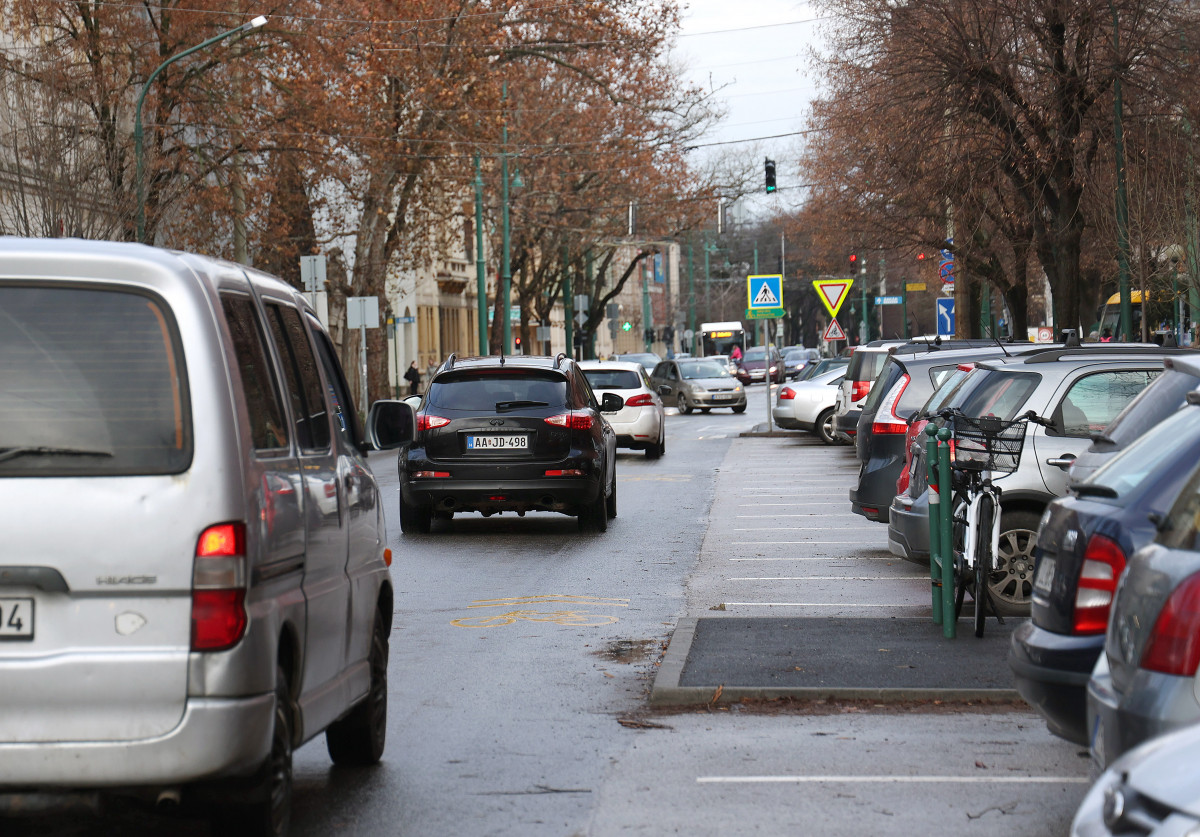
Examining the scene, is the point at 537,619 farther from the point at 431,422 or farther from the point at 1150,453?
the point at 1150,453

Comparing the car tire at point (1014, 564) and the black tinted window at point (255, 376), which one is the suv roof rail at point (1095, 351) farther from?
the black tinted window at point (255, 376)

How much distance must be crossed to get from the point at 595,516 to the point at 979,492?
278 inches

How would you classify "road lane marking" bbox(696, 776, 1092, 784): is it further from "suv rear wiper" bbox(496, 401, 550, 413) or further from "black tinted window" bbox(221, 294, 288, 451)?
"suv rear wiper" bbox(496, 401, 550, 413)

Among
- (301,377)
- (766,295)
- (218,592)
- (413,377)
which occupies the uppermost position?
(766,295)

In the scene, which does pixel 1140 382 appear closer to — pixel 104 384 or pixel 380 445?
→ pixel 380 445

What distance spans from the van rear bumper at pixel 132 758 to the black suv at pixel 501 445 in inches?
443

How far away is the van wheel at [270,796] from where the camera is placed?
491 cm

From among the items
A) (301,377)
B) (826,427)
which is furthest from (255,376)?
(826,427)

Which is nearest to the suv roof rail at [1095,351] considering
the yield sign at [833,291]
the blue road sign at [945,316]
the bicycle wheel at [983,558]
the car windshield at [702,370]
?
the bicycle wheel at [983,558]

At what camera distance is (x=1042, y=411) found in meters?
10.6

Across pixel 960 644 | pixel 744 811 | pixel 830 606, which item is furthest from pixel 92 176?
pixel 744 811

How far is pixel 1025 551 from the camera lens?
10.6 metres

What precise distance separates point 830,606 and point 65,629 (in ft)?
24.3

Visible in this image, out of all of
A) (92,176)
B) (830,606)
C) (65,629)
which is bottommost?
(830,606)
